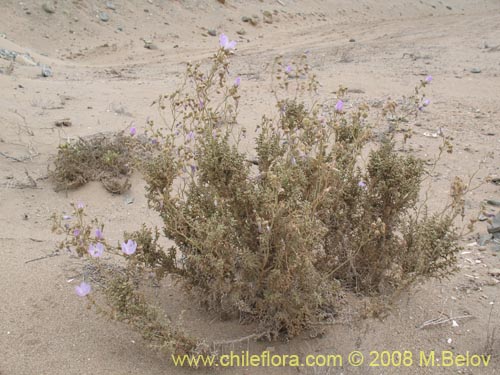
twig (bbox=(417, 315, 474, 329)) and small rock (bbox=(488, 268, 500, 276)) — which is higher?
small rock (bbox=(488, 268, 500, 276))

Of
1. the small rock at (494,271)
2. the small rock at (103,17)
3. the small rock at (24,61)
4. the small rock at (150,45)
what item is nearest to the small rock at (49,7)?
the small rock at (103,17)

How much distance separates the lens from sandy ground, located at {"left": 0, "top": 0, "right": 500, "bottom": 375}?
2219 millimetres

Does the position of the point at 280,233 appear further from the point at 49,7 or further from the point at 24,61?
the point at 49,7

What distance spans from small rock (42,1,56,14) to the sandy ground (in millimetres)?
188

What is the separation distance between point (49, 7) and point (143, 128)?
10142 mm

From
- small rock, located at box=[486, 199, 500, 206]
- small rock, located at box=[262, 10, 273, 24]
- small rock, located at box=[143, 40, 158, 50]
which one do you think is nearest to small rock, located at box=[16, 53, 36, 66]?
small rock, located at box=[143, 40, 158, 50]

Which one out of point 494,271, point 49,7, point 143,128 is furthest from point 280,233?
point 49,7

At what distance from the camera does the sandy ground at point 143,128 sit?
2.22 m

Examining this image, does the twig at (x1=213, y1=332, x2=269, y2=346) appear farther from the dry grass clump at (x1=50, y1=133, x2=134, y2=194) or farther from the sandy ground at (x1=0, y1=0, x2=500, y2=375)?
the dry grass clump at (x1=50, y1=133, x2=134, y2=194)

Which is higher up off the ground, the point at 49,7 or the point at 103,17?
the point at 49,7

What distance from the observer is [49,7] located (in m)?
13.1

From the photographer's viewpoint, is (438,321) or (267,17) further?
(267,17)

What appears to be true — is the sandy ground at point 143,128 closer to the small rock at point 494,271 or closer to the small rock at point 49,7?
the small rock at point 494,271

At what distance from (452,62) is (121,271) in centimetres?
727
